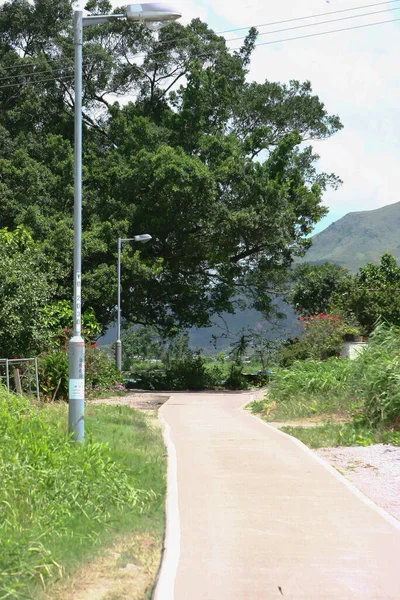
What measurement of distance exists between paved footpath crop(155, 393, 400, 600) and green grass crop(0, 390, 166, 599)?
426 mm

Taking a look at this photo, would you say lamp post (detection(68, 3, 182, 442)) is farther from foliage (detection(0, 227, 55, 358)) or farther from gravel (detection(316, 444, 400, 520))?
foliage (detection(0, 227, 55, 358))

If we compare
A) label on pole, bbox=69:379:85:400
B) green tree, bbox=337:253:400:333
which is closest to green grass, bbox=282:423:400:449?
label on pole, bbox=69:379:85:400

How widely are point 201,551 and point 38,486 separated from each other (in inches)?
81.9

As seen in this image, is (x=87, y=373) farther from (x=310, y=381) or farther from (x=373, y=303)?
(x=373, y=303)

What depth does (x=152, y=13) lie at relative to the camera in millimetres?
11242

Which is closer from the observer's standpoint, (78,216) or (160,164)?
(78,216)

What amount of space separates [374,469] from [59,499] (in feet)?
18.9

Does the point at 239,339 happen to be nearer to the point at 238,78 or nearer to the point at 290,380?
the point at 238,78

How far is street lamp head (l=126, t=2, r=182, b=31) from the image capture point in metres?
11.1

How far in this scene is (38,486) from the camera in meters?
8.76

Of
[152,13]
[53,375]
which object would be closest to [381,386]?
[152,13]

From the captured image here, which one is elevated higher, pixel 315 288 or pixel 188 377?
pixel 315 288

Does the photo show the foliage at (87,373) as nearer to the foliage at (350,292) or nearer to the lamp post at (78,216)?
the foliage at (350,292)

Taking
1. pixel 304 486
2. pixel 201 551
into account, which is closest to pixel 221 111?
pixel 304 486
